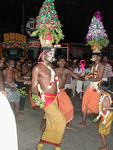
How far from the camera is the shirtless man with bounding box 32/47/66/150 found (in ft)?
10.8

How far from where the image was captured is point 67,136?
4191 mm

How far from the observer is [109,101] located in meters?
3.55

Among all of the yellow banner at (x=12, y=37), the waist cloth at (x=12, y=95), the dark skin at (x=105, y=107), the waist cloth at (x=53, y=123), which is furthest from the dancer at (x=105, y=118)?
the yellow banner at (x=12, y=37)

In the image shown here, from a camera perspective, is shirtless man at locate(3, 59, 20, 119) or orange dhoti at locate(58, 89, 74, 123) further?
shirtless man at locate(3, 59, 20, 119)

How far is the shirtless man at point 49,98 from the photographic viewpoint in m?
3.29

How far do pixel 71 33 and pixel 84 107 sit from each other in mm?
33490

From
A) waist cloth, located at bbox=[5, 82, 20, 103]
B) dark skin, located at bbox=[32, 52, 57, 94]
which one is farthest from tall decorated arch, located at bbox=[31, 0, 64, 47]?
waist cloth, located at bbox=[5, 82, 20, 103]

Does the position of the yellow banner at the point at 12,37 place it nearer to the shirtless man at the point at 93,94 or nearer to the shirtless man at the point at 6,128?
the shirtless man at the point at 93,94

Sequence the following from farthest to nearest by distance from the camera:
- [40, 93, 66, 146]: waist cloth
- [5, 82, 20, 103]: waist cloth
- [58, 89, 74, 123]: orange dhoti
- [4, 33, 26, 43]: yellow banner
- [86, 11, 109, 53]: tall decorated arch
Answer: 1. [4, 33, 26, 43]: yellow banner
2. [86, 11, 109, 53]: tall decorated arch
3. [5, 82, 20, 103]: waist cloth
4. [58, 89, 74, 123]: orange dhoti
5. [40, 93, 66, 146]: waist cloth

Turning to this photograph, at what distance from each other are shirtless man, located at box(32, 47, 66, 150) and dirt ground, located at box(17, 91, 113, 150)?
44 cm

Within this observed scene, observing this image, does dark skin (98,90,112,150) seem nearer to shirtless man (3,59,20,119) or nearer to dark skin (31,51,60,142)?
dark skin (31,51,60,142)

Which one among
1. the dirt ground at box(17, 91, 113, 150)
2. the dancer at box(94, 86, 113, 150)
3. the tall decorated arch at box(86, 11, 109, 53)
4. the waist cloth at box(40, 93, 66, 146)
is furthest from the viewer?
the tall decorated arch at box(86, 11, 109, 53)

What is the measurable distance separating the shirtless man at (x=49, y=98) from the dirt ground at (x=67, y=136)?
441mm

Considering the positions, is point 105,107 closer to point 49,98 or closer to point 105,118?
point 105,118
